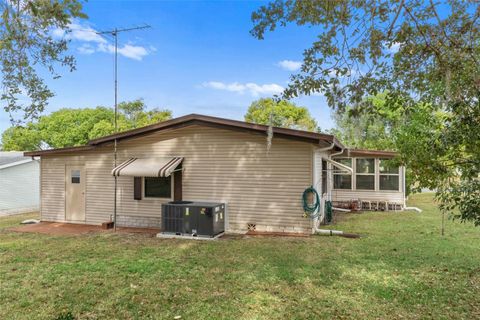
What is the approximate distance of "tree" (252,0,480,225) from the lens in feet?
11.8

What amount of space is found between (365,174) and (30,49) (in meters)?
14.6

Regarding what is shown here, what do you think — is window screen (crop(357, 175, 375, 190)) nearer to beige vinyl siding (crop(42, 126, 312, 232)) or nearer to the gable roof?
the gable roof

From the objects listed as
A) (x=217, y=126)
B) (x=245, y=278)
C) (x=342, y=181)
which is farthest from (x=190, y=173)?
(x=342, y=181)

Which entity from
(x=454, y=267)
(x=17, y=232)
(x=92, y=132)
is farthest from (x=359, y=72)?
(x=92, y=132)

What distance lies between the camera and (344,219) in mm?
12406

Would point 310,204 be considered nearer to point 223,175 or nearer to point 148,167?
point 223,175

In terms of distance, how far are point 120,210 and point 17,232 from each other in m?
3.09

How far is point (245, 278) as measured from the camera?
564 centimetres

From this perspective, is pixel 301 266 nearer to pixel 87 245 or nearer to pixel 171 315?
pixel 171 315

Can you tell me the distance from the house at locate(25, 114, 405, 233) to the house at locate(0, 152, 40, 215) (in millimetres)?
5457

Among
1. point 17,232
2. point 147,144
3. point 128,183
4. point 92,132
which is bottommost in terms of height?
point 17,232

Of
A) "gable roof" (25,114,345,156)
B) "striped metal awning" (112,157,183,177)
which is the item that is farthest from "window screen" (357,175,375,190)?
"striped metal awning" (112,157,183,177)

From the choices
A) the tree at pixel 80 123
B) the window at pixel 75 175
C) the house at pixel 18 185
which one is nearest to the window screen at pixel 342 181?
the window at pixel 75 175

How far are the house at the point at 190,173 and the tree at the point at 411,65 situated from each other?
4.86 metres
